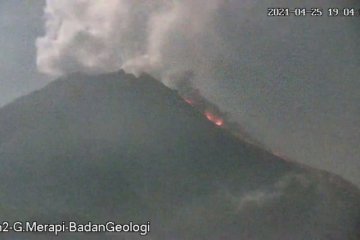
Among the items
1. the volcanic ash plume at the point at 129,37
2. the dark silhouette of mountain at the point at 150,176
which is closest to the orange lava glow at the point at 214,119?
the dark silhouette of mountain at the point at 150,176

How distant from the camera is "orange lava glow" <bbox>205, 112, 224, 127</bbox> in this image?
1.52 metres

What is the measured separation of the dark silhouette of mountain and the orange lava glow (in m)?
0.01

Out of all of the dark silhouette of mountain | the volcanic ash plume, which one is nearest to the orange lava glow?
the dark silhouette of mountain

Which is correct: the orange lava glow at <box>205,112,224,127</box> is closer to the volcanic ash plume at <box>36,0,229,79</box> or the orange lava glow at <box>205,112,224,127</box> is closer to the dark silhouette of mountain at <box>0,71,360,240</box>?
the dark silhouette of mountain at <box>0,71,360,240</box>

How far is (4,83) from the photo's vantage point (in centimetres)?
152

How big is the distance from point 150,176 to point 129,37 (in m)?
0.41

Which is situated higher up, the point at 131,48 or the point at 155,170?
the point at 131,48

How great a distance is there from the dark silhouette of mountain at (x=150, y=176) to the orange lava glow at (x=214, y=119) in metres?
0.01

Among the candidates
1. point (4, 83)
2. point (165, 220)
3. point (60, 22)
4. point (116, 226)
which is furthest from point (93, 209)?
point (60, 22)

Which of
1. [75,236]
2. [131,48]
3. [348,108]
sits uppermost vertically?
[131,48]

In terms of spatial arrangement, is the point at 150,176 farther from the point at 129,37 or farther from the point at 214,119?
the point at 129,37

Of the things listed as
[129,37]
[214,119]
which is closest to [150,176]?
[214,119]

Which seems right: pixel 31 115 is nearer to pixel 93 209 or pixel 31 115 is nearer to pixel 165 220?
pixel 93 209

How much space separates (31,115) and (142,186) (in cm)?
38
